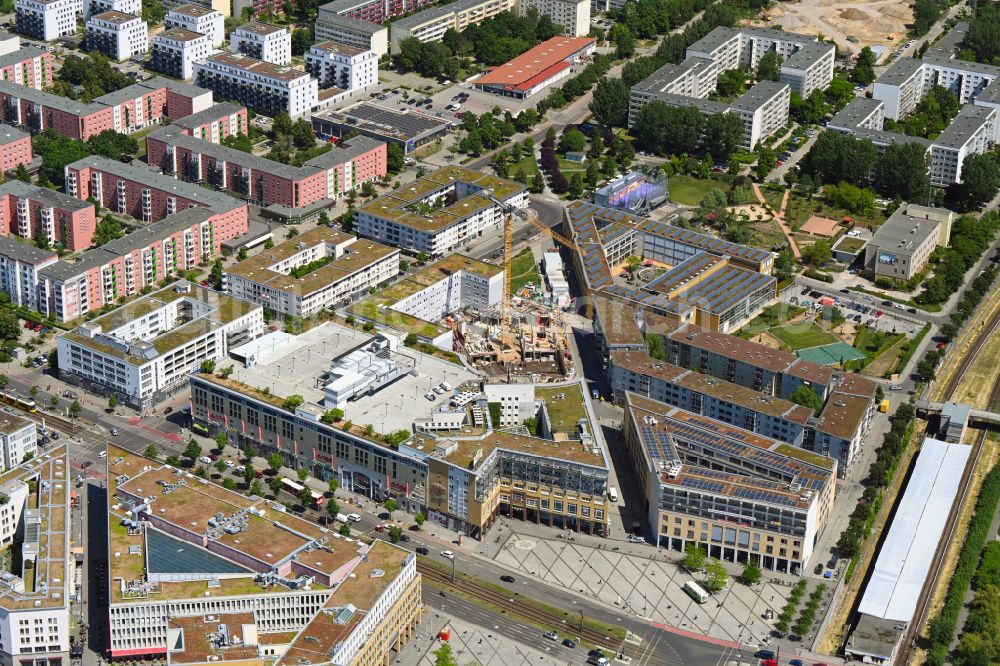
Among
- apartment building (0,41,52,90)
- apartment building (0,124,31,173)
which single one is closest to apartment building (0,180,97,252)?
apartment building (0,124,31,173)

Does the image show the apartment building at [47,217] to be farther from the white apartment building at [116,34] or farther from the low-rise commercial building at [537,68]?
the low-rise commercial building at [537,68]

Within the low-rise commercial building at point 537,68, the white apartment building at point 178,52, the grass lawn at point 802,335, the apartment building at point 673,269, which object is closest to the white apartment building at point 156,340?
the apartment building at point 673,269

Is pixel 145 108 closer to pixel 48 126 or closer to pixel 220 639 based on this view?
pixel 48 126

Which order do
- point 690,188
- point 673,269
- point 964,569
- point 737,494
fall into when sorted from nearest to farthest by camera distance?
point 964,569
point 737,494
point 673,269
point 690,188

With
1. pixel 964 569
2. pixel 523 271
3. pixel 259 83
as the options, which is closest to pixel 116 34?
pixel 259 83

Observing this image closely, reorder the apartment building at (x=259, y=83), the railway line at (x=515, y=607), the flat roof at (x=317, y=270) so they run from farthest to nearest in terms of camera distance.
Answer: the apartment building at (x=259, y=83) < the flat roof at (x=317, y=270) < the railway line at (x=515, y=607)

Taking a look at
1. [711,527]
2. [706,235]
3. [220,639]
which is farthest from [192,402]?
[706,235]

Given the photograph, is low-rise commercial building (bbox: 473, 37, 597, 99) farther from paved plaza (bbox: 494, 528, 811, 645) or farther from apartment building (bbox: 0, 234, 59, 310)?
paved plaza (bbox: 494, 528, 811, 645)

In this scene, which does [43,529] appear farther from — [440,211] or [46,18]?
[46,18]
